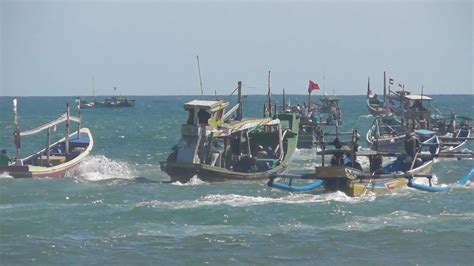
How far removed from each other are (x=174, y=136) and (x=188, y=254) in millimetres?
58442

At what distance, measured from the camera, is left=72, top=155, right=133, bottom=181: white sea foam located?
42.2 meters

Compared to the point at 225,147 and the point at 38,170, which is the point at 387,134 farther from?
the point at 38,170

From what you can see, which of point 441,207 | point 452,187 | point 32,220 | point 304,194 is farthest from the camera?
point 452,187

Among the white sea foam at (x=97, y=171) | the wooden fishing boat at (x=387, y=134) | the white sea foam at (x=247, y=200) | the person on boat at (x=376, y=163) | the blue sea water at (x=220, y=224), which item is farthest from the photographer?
the wooden fishing boat at (x=387, y=134)

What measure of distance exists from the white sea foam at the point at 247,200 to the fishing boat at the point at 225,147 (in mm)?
4183

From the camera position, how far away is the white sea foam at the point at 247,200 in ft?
109

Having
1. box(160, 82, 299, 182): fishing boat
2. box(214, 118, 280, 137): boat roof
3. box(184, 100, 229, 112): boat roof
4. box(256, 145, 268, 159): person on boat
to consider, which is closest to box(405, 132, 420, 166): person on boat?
box(160, 82, 299, 182): fishing boat

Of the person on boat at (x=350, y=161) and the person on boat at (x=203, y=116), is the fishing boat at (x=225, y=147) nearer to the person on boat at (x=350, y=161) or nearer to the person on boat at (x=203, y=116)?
the person on boat at (x=203, y=116)

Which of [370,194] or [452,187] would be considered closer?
[370,194]

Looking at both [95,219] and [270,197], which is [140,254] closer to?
[95,219]

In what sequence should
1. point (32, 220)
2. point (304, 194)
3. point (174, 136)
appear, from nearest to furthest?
1. point (32, 220)
2. point (304, 194)
3. point (174, 136)

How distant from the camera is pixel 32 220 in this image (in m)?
30.5

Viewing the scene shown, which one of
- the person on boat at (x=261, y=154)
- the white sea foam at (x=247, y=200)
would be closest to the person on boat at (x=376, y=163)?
the white sea foam at (x=247, y=200)

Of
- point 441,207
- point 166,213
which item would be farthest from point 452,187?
point 166,213
